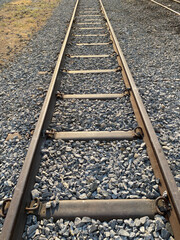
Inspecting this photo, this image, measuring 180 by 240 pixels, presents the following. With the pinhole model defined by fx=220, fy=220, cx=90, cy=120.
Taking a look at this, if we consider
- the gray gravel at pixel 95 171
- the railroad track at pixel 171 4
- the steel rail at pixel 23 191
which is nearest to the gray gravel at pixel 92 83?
the steel rail at pixel 23 191

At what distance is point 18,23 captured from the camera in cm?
1023

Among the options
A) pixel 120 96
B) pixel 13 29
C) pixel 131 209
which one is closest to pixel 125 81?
pixel 120 96

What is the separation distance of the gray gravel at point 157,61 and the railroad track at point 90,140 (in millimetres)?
292

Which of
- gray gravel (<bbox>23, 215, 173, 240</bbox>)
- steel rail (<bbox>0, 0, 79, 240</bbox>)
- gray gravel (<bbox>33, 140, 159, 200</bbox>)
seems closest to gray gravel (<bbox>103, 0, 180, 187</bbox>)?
gray gravel (<bbox>33, 140, 159, 200</bbox>)

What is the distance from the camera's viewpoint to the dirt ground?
702cm

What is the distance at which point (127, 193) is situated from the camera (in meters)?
2.28

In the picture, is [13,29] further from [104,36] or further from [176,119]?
[176,119]

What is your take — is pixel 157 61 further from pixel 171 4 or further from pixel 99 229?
pixel 171 4

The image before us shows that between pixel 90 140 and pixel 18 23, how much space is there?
926 centimetres

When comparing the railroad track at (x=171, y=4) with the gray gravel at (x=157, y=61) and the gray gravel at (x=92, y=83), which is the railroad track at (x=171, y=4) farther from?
the gray gravel at (x=92, y=83)

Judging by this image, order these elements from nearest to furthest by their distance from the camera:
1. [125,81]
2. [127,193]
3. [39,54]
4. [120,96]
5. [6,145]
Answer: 1. [127,193]
2. [6,145]
3. [120,96]
4. [125,81]
5. [39,54]

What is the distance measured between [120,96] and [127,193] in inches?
81.3

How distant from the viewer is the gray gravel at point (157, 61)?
10.5 ft

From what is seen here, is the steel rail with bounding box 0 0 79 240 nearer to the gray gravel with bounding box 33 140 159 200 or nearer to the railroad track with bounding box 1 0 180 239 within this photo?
the railroad track with bounding box 1 0 180 239
